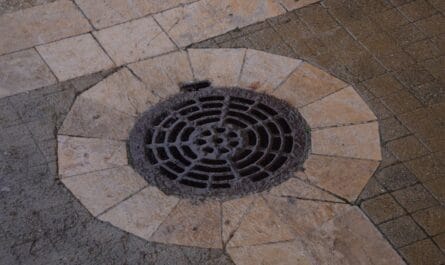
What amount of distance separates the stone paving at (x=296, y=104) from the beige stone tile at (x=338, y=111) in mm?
33

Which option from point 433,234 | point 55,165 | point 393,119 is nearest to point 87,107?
point 55,165

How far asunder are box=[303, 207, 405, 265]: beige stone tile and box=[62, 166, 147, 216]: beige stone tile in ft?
3.64

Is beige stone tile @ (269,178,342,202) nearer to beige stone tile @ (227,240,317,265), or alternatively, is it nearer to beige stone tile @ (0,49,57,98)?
beige stone tile @ (227,240,317,265)

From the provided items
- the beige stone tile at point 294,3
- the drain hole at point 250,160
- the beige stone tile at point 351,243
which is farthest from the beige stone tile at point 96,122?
the beige stone tile at point 294,3

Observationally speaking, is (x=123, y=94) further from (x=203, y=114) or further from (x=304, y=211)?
(x=304, y=211)

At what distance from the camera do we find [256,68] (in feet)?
16.8

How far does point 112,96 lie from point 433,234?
2.27m

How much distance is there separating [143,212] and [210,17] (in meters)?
1.93

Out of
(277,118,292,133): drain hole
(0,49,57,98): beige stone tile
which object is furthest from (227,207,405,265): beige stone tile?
(0,49,57,98): beige stone tile

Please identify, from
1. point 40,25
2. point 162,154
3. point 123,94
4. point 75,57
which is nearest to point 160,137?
point 162,154

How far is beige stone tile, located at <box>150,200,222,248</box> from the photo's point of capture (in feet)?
13.3

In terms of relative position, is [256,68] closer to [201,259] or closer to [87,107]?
[87,107]

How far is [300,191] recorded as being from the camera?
4293 millimetres

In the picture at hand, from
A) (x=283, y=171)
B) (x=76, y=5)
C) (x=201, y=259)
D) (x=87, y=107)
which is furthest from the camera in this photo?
(x=76, y=5)
